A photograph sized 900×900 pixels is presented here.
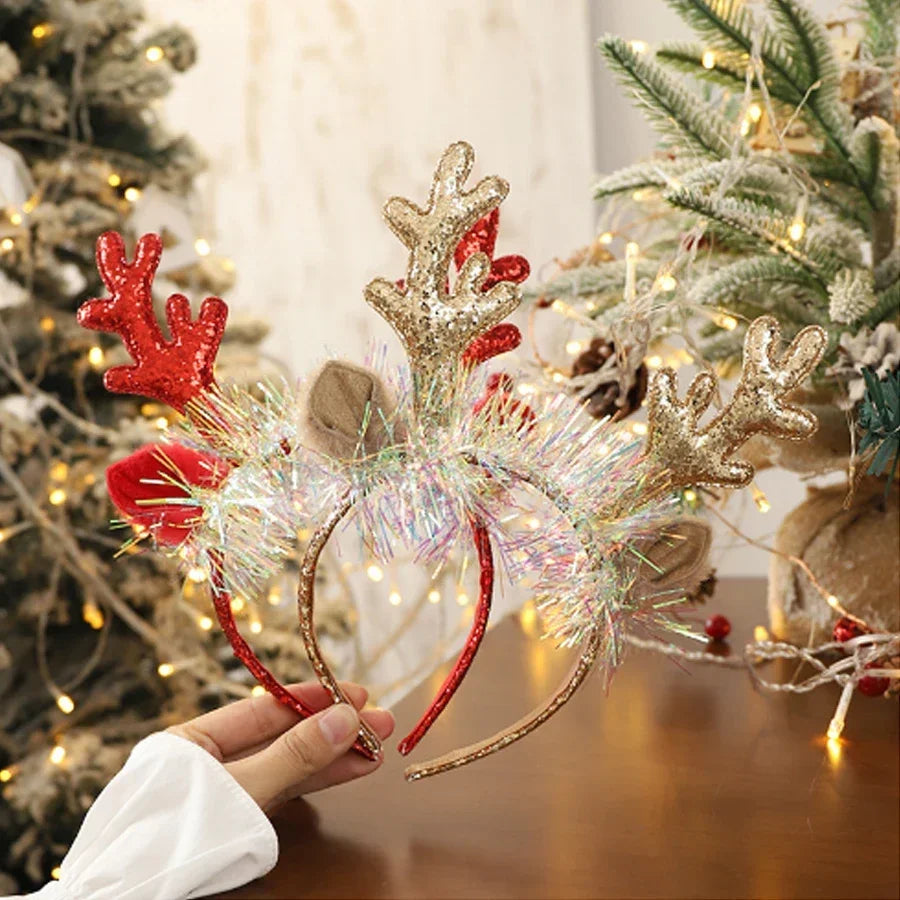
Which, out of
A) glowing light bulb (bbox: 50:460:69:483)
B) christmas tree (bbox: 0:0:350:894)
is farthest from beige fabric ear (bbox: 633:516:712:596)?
glowing light bulb (bbox: 50:460:69:483)

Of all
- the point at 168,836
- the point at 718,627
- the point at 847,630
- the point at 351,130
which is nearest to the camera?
the point at 168,836

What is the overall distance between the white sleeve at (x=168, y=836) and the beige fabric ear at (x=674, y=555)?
0.23 metres

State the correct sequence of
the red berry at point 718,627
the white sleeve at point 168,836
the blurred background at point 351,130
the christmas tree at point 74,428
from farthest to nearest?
the blurred background at point 351,130 → the christmas tree at point 74,428 → the red berry at point 718,627 → the white sleeve at point 168,836

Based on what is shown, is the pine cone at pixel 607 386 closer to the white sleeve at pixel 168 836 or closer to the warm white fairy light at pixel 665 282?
the warm white fairy light at pixel 665 282

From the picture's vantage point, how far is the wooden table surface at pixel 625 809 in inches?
22.6

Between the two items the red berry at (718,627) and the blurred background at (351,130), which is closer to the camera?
the red berry at (718,627)

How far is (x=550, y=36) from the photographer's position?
2.16 meters

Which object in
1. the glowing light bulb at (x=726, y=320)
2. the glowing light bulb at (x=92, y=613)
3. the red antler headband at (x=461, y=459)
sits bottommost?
the glowing light bulb at (x=92, y=613)

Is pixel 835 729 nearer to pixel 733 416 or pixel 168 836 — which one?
pixel 733 416

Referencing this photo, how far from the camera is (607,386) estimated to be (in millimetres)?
943

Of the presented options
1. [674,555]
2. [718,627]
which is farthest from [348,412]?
[718,627]

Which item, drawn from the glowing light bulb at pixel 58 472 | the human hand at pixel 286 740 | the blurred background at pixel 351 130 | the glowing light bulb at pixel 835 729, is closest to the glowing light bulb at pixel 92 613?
the glowing light bulb at pixel 58 472

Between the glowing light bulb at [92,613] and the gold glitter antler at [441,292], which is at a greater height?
the gold glitter antler at [441,292]

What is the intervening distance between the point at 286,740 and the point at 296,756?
0.01 metres
